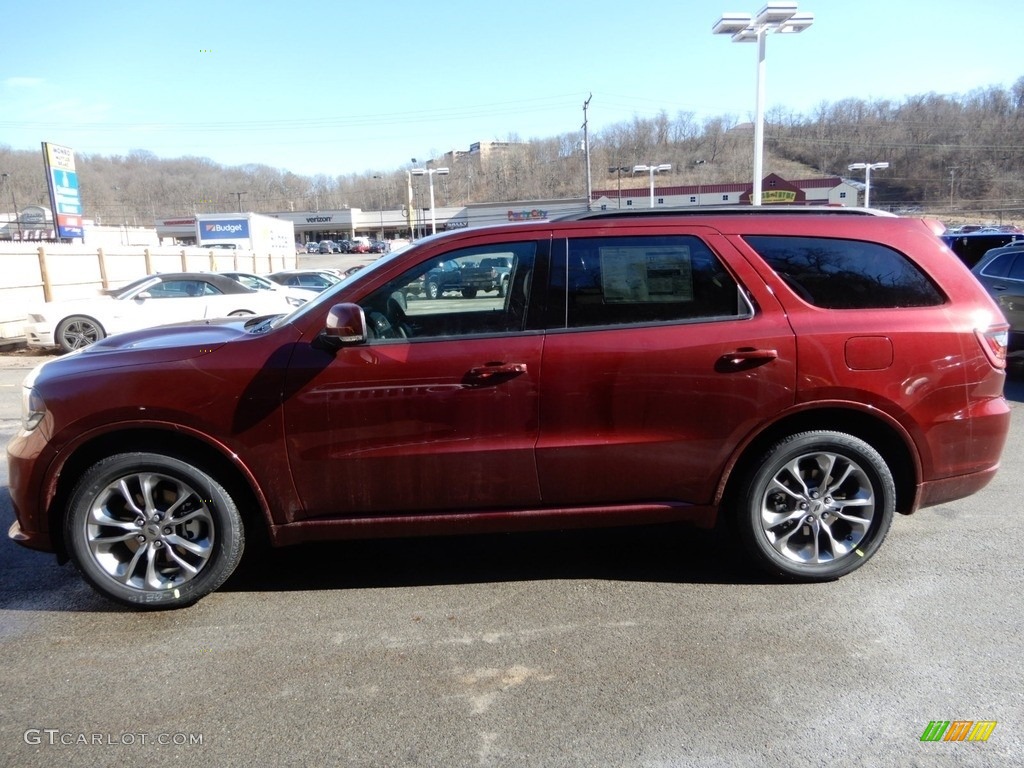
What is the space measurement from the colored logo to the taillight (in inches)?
72.9

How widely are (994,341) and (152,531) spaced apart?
4.33 m

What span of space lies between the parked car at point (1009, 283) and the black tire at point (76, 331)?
14.0 metres

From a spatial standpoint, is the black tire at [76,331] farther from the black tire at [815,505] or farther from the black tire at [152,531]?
the black tire at [815,505]

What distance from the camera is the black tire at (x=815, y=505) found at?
359 cm

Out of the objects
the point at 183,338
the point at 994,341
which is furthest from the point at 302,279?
the point at 994,341

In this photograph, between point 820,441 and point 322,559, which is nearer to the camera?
point 820,441

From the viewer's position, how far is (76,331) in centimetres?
1288

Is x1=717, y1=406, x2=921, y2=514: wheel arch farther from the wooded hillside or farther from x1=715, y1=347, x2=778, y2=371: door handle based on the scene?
the wooded hillside

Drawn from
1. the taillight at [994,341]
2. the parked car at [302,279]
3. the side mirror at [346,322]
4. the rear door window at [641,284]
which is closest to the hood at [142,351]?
the side mirror at [346,322]

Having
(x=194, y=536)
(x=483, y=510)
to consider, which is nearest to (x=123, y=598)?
(x=194, y=536)

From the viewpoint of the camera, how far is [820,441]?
3568mm

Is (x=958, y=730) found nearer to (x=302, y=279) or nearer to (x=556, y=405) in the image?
(x=556, y=405)

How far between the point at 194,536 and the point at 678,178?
97183 mm

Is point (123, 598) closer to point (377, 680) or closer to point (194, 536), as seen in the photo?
point (194, 536)
